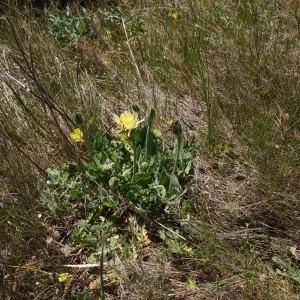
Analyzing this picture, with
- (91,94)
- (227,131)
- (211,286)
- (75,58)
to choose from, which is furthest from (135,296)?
(75,58)

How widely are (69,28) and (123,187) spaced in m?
1.56

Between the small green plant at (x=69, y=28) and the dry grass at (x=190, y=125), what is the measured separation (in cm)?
6

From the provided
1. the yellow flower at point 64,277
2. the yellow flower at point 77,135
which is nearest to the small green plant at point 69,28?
the yellow flower at point 77,135

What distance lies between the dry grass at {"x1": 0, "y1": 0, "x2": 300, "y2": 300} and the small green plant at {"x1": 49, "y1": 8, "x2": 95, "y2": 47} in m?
0.06

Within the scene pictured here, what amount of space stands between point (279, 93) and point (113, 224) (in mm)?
1107

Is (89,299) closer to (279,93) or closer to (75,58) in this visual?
(279,93)

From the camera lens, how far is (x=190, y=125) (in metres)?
2.38

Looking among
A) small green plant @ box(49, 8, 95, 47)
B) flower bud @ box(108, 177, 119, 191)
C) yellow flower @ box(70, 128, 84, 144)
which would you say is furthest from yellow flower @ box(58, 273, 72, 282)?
small green plant @ box(49, 8, 95, 47)

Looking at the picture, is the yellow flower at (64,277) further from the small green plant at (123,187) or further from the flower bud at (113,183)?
the flower bud at (113,183)

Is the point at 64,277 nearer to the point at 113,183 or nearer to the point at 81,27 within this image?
the point at 113,183

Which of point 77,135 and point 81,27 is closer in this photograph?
point 77,135

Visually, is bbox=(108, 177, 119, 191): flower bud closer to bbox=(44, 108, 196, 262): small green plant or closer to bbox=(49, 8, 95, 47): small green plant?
bbox=(44, 108, 196, 262): small green plant

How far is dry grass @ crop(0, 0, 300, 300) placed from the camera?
1.75 m

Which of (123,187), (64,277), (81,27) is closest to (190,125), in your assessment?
(123,187)
